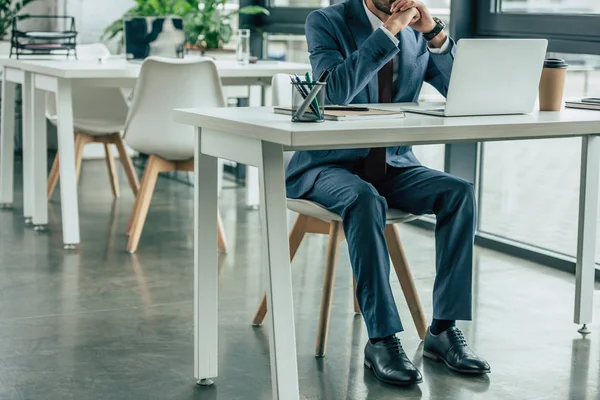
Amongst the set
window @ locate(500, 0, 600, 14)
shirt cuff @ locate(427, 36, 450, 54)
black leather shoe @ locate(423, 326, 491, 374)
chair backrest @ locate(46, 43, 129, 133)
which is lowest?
black leather shoe @ locate(423, 326, 491, 374)

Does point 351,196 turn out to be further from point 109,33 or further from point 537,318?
point 109,33

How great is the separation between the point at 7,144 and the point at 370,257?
9.25 feet

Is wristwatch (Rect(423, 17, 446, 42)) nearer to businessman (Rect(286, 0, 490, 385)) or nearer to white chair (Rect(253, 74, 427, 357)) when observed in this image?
businessman (Rect(286, 0, 490, 385))

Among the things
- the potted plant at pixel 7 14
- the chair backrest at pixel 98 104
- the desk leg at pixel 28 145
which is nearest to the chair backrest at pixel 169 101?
the desk leg at pixel 28 145

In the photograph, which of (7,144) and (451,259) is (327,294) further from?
(7,144)

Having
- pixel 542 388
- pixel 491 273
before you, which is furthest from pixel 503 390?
pixel 491 273

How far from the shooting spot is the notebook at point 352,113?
2.16 m

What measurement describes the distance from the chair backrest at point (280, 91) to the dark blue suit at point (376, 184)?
0.19 metres

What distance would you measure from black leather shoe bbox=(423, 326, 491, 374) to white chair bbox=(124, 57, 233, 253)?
4.74 feet

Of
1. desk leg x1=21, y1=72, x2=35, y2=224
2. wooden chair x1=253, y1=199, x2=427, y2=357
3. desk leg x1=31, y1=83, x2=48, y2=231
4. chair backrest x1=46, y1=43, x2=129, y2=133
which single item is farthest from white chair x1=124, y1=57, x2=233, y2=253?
wooden chair x1=253, y1=199, x2=427, y2=357

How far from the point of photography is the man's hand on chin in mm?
2484

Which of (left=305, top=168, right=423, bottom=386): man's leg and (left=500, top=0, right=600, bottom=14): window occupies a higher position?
(left=500, top=0, right=600, bottom=14): window

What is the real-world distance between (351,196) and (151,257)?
62.6 inches

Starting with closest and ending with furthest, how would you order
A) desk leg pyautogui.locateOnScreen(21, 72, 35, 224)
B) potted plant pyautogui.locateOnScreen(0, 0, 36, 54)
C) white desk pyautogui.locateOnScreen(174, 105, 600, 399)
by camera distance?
white desk pyautogui.locateOnScreen(174, 105, 600, 399), desk leg pyautogui.locateOnScreen(21, 72, 35, 224), potted plant pyautogui.locateOnScreen(0, 0, 36, 54)
